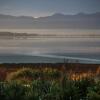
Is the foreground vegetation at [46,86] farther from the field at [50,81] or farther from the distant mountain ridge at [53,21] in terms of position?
the distant mountain ridge at [53,21]

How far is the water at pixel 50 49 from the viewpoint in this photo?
4.29 meters

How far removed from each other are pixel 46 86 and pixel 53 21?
34.4 inches

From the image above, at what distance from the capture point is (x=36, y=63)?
4312 mm

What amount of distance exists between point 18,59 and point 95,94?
115 centimetres

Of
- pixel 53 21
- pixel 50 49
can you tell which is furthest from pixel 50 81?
pixel 53 21

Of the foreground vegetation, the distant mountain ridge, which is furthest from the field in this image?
the distant mountain ridge

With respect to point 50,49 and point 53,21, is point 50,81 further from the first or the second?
point 53,21

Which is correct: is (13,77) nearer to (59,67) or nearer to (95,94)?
(59,67)

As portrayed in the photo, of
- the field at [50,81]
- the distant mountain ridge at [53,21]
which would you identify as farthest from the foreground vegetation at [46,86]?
the distant mountain ridge at [53,21]

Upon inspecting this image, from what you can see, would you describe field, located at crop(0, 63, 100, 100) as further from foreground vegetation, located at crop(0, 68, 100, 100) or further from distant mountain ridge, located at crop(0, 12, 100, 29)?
distant mountain ridge, located at crop(0, 12, 100, 29)

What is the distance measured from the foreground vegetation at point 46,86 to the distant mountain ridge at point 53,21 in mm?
564

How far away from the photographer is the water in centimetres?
429

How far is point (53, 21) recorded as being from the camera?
4.35 meters

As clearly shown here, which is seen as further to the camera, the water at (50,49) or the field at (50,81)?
the water at (50,49)
